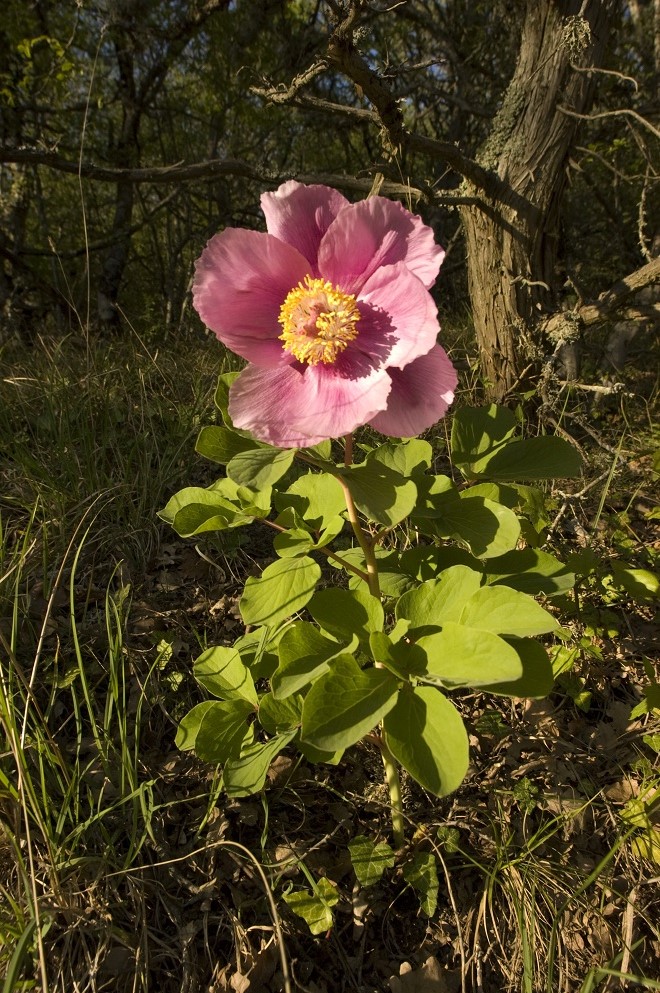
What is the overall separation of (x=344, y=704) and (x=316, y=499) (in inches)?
18.9

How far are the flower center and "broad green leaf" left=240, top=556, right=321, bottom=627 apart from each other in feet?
1.33

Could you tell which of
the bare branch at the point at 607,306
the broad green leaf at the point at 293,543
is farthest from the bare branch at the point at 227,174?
the broad green leaf at the point at 293,543

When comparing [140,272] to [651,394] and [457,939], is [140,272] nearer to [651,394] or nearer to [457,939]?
[651,394]

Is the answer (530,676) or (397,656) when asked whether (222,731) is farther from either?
(530,676)

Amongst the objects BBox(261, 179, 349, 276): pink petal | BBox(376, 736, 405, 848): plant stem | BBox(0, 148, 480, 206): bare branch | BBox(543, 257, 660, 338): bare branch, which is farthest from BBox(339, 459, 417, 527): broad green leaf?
BBox(543, 257, 660, 338): bare branch

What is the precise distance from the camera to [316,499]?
4.52 feet

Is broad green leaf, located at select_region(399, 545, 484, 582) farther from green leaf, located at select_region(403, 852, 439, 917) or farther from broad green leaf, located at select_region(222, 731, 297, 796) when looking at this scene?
green leaf, located at select_region(403, 852, 439, 917)

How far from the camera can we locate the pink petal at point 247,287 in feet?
3.46

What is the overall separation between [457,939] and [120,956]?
2.42 ft

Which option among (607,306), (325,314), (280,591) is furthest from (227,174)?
(280,591)

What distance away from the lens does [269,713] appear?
129cm

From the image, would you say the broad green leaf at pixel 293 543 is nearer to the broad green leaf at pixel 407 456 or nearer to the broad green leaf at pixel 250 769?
the broad green leaf at pixel 407 456

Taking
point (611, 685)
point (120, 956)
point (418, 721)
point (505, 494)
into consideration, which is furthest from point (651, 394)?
point (120, 956)

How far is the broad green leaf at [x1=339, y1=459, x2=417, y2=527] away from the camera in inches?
40.3
